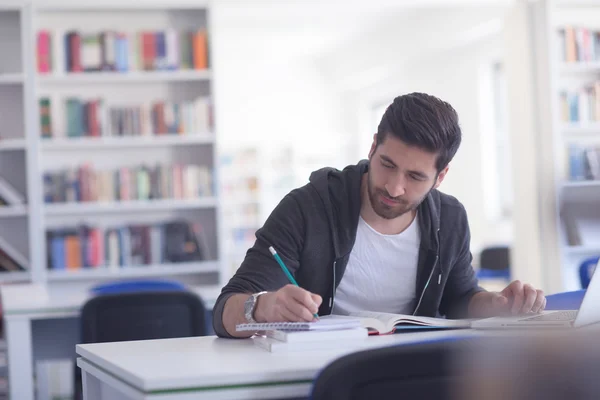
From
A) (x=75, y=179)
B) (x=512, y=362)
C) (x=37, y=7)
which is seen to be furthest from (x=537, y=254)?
(x=512, y=362)

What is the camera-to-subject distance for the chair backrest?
2619 millimetres

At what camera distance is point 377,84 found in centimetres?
996

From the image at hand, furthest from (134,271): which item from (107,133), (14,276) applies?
(107,133)

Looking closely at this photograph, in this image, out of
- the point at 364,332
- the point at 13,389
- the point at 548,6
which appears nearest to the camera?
the point at 364,332

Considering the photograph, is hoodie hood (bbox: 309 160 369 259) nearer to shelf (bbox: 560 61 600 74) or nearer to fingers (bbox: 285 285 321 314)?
fingers (bbox: 285 285 321 314)

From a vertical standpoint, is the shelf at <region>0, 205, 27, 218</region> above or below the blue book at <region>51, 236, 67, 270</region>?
above

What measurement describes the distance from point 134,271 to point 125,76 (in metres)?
1.17

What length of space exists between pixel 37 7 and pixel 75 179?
3.46 ft

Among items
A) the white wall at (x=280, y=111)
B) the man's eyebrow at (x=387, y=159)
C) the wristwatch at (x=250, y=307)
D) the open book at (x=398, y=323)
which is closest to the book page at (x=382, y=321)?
the open book at (x=398, y=323)

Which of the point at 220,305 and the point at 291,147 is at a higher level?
the point at 291,147

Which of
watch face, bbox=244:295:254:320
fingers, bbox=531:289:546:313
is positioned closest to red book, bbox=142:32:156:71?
watch face, bbox=244:295:254:320

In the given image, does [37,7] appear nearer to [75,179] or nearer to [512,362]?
[75,179]

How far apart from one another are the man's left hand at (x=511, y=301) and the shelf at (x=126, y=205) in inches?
131

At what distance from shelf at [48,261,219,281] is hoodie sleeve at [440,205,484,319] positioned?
3178mm
